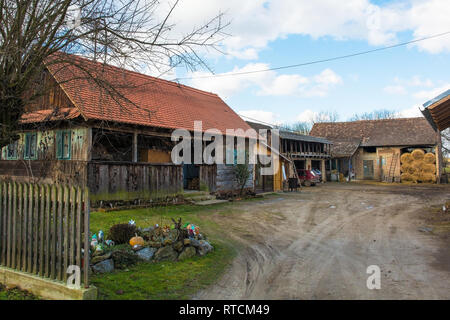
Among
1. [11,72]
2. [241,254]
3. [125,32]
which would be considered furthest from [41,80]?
[241,254]

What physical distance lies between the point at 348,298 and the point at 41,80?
685 cm

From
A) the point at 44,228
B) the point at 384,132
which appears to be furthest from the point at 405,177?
the point at 44,228

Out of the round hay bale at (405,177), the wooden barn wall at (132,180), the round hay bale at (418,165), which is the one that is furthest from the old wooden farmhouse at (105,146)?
the round hay bale at (405,177)

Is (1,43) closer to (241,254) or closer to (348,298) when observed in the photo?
(241,254)

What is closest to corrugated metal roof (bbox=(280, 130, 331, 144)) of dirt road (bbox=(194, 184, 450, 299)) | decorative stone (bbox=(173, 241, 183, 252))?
dirt road (bbox=(194, 184, 450, 299))

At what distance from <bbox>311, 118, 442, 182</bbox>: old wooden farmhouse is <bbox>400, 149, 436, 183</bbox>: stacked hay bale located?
58.8 inches

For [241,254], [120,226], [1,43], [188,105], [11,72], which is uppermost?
[188,105]

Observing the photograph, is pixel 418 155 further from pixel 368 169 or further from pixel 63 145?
pixel 63 145

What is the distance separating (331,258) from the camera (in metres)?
6.84

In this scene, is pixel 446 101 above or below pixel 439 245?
above

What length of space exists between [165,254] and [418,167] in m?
31.2

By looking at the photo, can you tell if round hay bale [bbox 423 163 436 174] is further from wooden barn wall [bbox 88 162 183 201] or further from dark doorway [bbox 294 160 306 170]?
wooden barn wall [bbox 88 162 183 201]

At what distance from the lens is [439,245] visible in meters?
7.86

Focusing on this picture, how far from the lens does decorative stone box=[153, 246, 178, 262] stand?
21.1 ft
